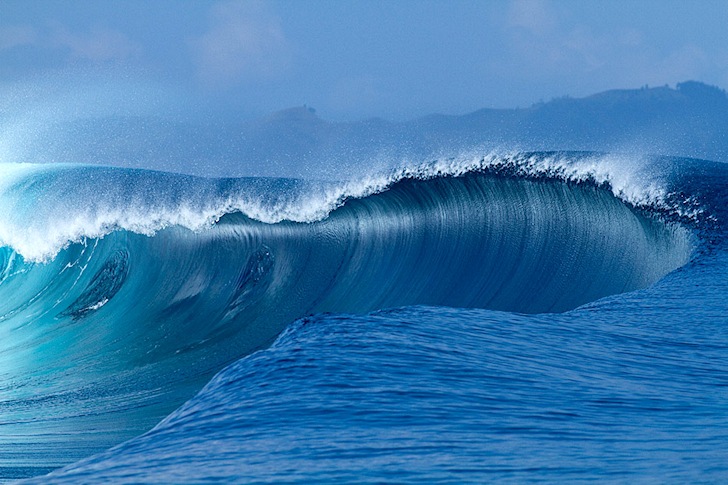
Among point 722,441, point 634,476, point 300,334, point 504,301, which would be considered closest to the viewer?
point 634,476

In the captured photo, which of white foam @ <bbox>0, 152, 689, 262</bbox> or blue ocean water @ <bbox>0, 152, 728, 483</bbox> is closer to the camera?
blue ocean water @ <bbox>0, 152, 728, 483</bbox>

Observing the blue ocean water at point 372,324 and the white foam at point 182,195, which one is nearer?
the blue ocean water at point 372,324

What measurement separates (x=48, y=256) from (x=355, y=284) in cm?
485

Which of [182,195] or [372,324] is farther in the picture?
[182,195]

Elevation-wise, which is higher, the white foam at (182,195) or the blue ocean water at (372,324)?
the white foam at (182,195)

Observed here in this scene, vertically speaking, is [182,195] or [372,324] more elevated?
[182,195]

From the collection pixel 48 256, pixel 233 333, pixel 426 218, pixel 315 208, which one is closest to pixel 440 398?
pixel 233 333

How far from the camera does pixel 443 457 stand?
6.68 feet

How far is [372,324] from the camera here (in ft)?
10.8

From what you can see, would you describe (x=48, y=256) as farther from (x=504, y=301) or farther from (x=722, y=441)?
(x=722, y=441)

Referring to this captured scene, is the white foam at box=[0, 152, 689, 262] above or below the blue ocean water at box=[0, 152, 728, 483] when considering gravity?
above

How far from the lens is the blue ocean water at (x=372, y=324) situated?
2.15m

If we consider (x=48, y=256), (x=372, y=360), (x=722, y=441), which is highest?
(x=48, y=256)

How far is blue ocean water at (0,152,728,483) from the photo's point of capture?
2.15 meters
